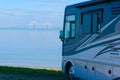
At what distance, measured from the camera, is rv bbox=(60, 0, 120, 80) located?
13281mm

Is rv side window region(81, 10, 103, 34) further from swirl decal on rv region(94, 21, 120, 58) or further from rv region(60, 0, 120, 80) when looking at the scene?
swirl decal on rv region(94, 21, 120, 58)

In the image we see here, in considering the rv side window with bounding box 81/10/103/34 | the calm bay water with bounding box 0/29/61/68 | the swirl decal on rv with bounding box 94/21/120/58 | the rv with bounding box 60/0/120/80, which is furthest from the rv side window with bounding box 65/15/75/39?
the calm bay water with bounding box 0/29/61/68

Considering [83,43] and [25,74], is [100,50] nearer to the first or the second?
[83,43]

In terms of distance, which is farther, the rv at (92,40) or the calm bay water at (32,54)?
the calm bay water at (32,54)

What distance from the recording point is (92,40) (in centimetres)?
1476

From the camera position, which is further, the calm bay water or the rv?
the calm bay water

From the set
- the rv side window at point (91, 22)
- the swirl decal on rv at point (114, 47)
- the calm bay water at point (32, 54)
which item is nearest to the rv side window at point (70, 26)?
the rv side window at point (91, 22)

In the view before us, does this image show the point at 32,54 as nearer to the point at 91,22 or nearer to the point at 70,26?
the point at 70,26

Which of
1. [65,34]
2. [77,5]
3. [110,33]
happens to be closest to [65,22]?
[65,34]

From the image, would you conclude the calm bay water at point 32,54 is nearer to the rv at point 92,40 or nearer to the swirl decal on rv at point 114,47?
the rv at point 92,40

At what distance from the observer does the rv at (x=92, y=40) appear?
1328 cm

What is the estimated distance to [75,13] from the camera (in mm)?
16578

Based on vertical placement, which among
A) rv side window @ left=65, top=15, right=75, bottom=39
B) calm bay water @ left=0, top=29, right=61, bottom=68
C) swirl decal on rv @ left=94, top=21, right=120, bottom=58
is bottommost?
calm bay water @ left=0, top=29, right=61, bottom=68

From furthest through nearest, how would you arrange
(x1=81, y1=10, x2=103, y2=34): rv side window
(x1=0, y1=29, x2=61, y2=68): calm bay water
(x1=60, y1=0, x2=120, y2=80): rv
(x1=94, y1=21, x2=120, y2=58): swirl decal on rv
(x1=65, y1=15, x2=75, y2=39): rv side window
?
(x1=0, y1=29, x2=61, y2=68): calm bay water < (x1=65, y1=15, x2=75, y2=39): rv side window < (x1=81, y1=10, x2=103, y2=34): rv side window < (x1=60, y1=0, x2=120, y2=80): rv < (x1=94, y1=21, x2=120, y2=58): swirl decal on rv
